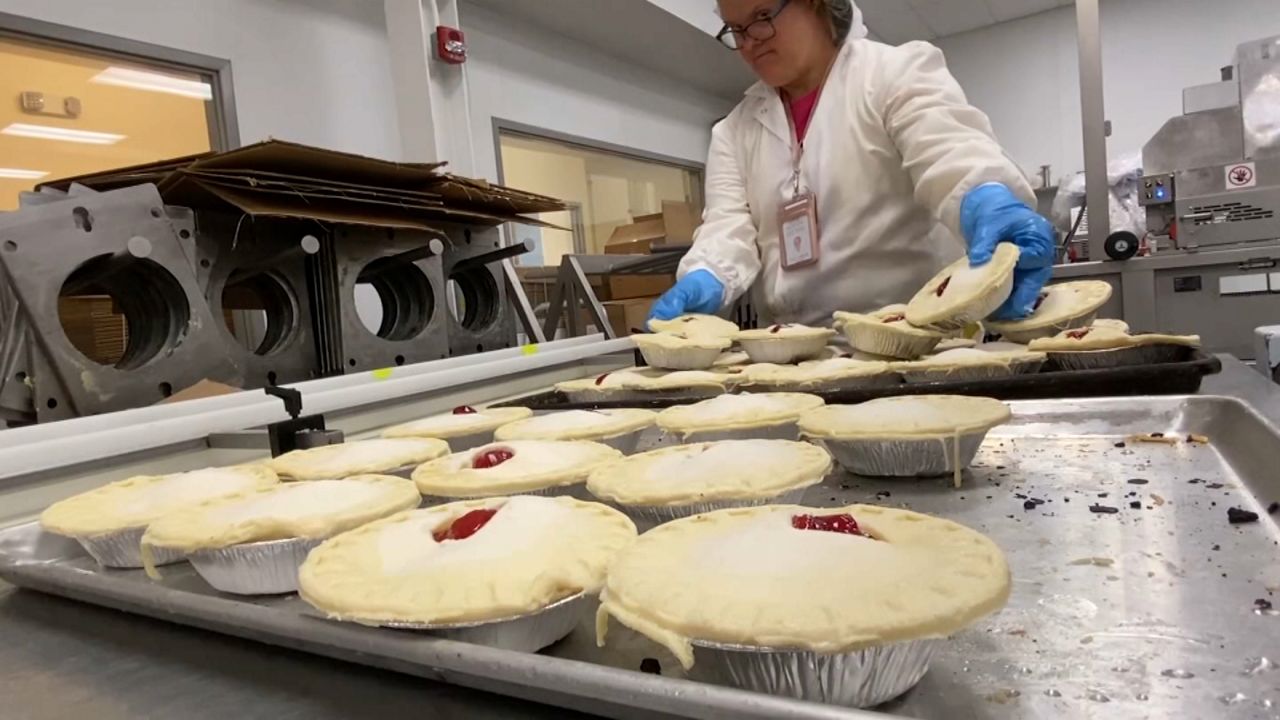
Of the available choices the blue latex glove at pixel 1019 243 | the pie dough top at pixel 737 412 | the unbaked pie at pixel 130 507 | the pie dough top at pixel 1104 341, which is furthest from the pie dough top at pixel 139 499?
the blue latex glove at pixel 1019 243

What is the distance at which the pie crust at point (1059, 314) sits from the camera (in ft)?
5.59

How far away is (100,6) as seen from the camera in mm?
3105

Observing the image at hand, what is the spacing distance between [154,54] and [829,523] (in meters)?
3.77

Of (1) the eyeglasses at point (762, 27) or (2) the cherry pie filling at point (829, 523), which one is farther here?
(1) the eyeglasses at point (762, 27)

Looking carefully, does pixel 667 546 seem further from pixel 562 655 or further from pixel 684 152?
pixel 684 152

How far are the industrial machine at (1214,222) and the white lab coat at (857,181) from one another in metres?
1.06

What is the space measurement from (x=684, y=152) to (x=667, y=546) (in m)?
7.40

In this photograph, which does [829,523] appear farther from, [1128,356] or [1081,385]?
[1128,356]

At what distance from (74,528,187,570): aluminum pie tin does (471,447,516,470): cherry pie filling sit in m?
0.38

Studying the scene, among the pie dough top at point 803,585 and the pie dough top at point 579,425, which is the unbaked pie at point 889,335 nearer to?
the pie dough top at point 579,425

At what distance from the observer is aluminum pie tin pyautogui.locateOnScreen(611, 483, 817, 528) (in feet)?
2.90

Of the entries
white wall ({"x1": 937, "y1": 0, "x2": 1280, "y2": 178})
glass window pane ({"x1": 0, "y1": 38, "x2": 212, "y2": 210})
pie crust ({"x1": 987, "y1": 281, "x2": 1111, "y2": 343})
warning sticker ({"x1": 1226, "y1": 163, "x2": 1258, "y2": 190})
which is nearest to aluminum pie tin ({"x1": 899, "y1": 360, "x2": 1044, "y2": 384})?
pie crust ({"x1": 987, "y1": 281, "x2": 1111, "y2": 343})

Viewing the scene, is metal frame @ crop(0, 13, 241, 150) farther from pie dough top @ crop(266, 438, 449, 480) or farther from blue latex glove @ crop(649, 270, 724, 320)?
pie dough top @ crop(266, 438, 449, 480)

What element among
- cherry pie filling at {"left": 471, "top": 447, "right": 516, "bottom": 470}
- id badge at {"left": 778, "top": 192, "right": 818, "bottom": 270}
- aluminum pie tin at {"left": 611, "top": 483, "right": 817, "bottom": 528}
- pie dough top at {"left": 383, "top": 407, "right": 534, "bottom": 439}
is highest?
id badge at {"left": 778, "top": 192, "right": 818, "bottom": 270}
